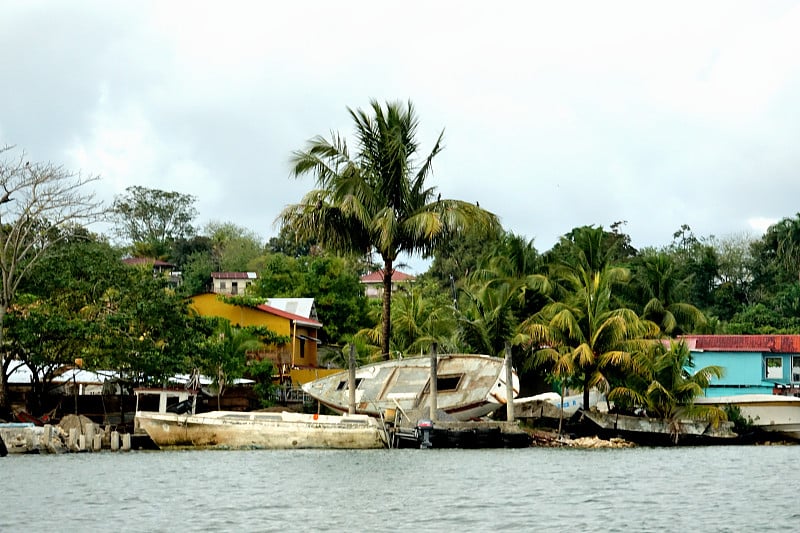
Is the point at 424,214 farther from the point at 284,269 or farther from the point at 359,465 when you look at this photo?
the point at 284,269

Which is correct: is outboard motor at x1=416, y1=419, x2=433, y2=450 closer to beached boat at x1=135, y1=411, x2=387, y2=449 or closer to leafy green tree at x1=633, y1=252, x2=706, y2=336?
beached boat at x1=135, y1=411, x2=387, y2=449

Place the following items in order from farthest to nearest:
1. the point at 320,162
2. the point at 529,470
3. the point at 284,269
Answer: the point at 284,269, the point at 320,162, the point at 529,470

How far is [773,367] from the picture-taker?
182ft

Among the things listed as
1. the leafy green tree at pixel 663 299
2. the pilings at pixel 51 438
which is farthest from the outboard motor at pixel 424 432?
the leafy green tree at pixel 663 299

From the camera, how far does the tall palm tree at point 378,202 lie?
4188 cm

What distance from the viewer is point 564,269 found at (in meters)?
53.8

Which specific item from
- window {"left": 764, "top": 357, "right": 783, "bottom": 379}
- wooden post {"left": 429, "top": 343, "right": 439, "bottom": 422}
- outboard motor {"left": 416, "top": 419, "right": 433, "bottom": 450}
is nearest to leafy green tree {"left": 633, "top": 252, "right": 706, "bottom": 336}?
window {"left": 764, "top": 357, "right": 783, "bottom": 379}

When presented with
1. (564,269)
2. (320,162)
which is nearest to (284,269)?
(564,269)

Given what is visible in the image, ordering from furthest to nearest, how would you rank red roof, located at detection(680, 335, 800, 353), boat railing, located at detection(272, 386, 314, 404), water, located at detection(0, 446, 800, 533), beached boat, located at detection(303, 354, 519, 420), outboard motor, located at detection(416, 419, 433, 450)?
1. red roof, located at detection(680, 335, 800, 353)
2. boat railing, located at detection(272, 386, 314, 404)
3. beached boat, located at detection(303, 354, 519, 420)
4. outboard motor, located at detection(416, 419, 433, 450)
5. water, located at detection(0, 446, 800, 533)

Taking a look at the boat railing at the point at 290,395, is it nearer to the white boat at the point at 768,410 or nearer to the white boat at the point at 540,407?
the white boat at the point at 540,407

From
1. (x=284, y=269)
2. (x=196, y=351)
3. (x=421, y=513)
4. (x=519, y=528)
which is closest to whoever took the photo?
(x=519, y=528)

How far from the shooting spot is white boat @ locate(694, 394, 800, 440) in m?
46.8

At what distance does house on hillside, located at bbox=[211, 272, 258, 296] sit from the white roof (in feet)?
114

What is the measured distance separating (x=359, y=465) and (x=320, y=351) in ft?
104
